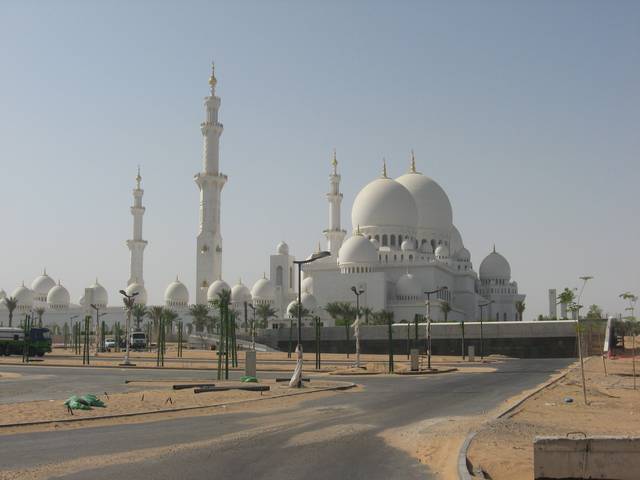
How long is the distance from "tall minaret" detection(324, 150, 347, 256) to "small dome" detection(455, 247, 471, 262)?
771 inches

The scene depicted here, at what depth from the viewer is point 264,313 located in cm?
10938

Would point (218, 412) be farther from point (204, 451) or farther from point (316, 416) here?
point (204, 451)

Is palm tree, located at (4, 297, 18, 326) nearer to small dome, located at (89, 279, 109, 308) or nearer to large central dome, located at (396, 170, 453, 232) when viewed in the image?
small dome, located at (89, 279, 109, 308)

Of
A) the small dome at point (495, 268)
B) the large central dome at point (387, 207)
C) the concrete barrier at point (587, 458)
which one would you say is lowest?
the concrete barrier at point (587, 458)

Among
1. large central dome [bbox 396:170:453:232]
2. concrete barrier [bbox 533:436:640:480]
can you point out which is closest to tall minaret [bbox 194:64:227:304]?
large central dome [bbox 396:170:453:232]

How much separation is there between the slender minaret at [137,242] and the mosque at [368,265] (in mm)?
159

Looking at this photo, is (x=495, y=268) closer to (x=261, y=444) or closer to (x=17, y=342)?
(x=17, y=342)

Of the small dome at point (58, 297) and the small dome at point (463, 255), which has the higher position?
the small dome at point (463, 255)

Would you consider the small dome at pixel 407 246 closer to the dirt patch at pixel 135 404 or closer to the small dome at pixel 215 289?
the small dome at pixel 215 289

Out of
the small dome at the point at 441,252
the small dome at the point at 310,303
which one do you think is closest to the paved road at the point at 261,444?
the small dome at the point at 310,303

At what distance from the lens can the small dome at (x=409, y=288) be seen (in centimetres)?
10646

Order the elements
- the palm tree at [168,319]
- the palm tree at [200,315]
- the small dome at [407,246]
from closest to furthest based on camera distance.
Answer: the palm tree at [200,315]
the palm tree at [168,319]
the small dome at [407,246]

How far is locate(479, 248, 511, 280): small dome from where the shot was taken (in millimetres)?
131250

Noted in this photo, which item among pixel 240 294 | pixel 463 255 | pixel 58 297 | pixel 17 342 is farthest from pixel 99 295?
pixel 17 342
